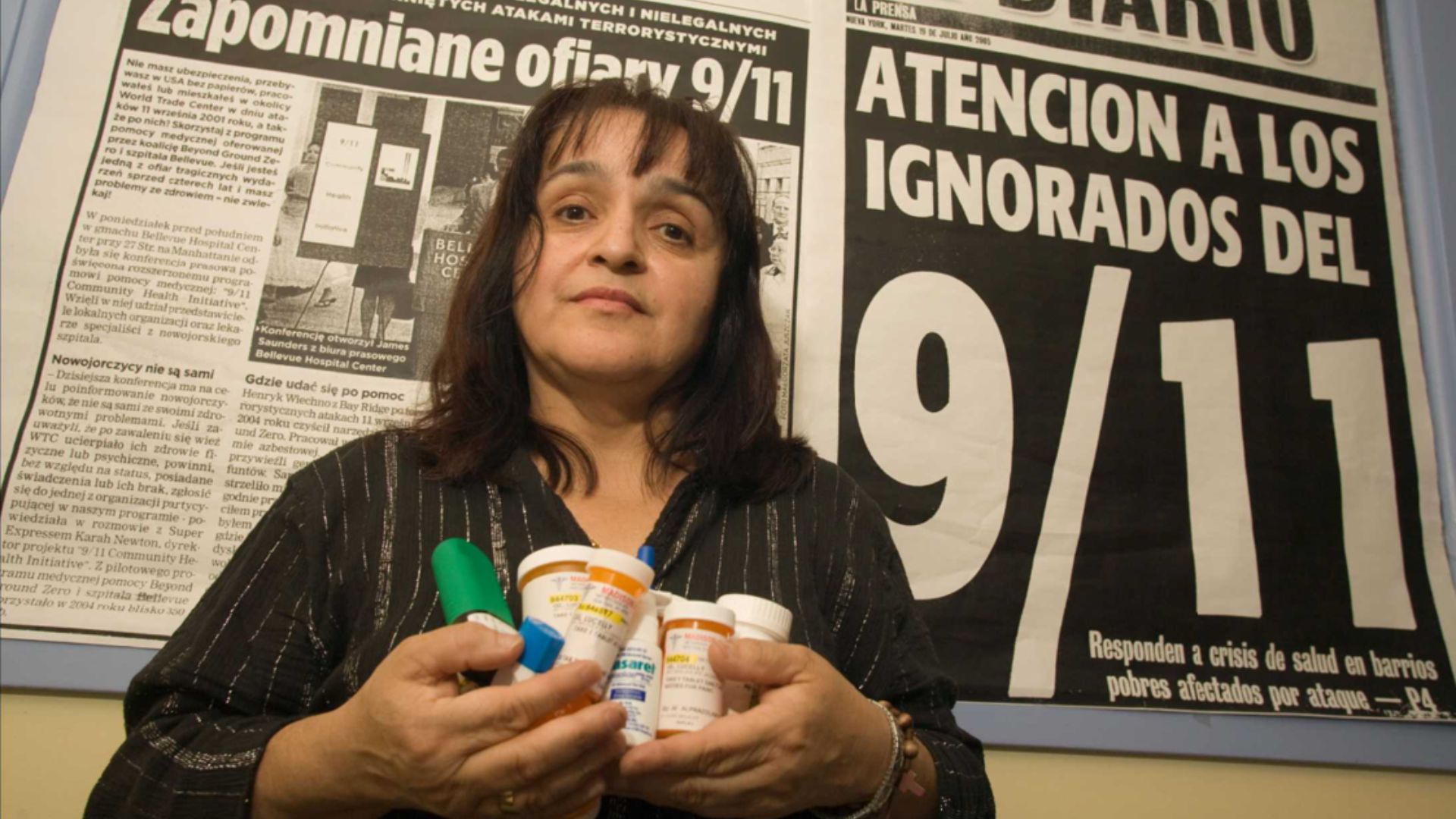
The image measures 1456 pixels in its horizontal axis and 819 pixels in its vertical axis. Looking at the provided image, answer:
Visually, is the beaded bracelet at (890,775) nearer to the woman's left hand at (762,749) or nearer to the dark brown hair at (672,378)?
the woman's left hand at (762,749)

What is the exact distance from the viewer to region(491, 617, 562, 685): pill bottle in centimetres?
36

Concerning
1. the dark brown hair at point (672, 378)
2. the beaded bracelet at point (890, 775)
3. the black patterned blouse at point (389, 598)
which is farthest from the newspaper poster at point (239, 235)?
the beaded bracelet at point (890, 775)

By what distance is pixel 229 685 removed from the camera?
1.48 feet

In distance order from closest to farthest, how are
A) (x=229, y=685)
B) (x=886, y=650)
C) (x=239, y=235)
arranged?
(x=229, y=685), (x=886, y=650), (x=239, y=235)

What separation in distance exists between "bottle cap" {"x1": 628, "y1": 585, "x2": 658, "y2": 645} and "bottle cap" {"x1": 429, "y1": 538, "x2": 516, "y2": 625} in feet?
0.20

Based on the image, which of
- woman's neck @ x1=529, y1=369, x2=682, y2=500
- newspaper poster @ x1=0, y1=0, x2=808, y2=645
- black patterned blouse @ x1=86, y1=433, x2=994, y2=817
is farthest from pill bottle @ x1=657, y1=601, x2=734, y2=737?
newspaper poster @ x1=0, y1=0, x2=808, y2=645

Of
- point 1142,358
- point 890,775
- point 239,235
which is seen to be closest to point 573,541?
point 890,775

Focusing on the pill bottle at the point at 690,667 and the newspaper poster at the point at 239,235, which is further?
the newspaper poster at the point at 239,235

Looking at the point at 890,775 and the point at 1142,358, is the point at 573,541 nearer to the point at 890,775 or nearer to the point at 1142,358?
the point at 890,775

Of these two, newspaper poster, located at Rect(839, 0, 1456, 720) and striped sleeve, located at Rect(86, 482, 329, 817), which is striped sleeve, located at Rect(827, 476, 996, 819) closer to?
newspaper poster, located at Rect(839, 0, 1456, 720)

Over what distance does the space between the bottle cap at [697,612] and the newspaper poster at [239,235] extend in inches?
16.7

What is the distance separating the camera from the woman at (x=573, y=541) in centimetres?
37

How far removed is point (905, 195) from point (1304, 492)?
1.71ft

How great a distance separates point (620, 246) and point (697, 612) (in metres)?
0.28
